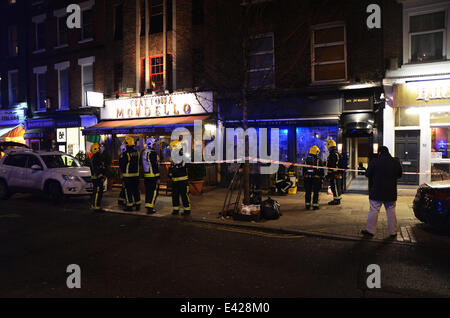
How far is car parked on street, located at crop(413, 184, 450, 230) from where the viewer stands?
7.30 m

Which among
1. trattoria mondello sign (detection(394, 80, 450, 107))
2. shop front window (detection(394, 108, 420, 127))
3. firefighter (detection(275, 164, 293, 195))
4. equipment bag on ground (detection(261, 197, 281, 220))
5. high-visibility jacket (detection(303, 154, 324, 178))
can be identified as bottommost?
equipment bag on ground (detection(261, 197, 281, 220))

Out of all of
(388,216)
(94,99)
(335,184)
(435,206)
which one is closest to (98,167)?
(335,184)

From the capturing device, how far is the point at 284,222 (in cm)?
864

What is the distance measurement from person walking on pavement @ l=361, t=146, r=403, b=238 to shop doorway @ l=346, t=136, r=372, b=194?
3704 mm

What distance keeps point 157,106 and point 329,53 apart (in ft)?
27.8

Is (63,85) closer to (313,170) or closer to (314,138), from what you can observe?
(314,138)

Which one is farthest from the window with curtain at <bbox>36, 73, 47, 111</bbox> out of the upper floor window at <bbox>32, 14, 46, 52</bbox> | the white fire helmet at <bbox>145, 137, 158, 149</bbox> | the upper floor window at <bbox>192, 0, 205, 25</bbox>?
the upper floor window at <bbox>192, 0, 205, 25</bbox>

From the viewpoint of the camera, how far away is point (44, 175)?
11.8 m

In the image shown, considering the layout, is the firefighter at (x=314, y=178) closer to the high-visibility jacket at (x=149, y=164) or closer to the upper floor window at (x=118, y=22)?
the high-visibility jacket at (x=149, y=164)

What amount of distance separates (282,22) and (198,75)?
4395 mm

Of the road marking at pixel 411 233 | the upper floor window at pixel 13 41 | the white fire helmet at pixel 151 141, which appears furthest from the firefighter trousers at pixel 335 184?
the upper floor window at pixel 13 41

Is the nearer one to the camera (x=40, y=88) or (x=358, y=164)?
(x=358, y=164)

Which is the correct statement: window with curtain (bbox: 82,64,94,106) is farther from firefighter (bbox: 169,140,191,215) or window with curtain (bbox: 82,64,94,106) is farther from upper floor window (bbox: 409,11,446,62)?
upper floor window (bbox: 409,11,446,62)

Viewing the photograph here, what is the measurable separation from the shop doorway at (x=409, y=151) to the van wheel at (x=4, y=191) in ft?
46.7
